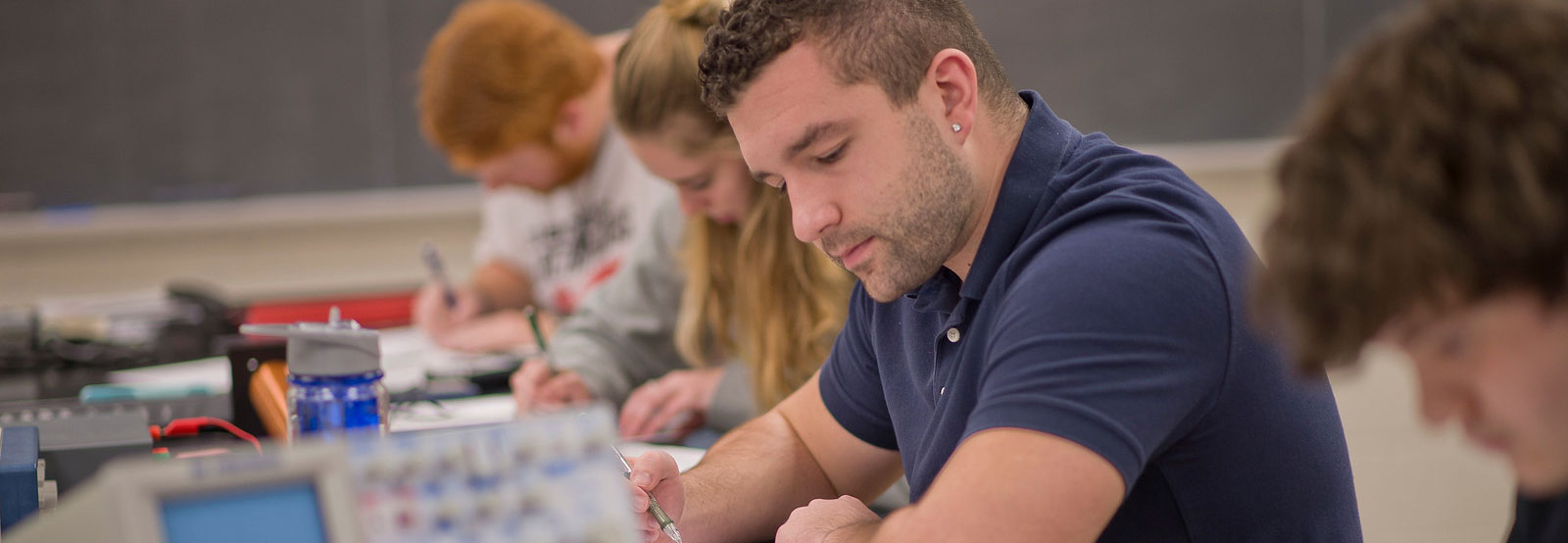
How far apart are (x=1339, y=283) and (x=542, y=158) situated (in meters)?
2.21

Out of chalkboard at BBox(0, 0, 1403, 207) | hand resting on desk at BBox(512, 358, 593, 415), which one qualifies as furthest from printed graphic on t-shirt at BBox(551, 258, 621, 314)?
chalkboard at BBox(0, 0, 1403, 207)

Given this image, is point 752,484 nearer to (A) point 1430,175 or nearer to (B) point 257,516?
(B) point 257,516

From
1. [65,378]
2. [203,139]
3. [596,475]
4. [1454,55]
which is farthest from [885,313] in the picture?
[203,139]

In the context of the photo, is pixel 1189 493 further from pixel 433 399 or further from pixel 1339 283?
pixel 433 399

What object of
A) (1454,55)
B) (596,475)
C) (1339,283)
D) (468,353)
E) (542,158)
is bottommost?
(468,353)

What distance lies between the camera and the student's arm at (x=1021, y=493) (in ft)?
2.99

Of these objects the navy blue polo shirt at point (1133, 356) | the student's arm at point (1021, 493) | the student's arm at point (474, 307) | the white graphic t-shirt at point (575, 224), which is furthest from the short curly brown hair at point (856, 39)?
the student's arm at point (474, 307)

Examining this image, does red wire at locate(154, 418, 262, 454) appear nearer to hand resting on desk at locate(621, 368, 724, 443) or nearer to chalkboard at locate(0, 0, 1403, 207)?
hand resting on desk at locate(621, 368, 724, 443)

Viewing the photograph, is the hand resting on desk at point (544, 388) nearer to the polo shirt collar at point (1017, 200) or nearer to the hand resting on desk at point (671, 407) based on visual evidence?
the hand resting on desk at point (671, 407)

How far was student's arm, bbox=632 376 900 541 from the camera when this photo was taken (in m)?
1.32

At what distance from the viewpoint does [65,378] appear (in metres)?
2.26

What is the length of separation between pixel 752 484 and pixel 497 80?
1382mm

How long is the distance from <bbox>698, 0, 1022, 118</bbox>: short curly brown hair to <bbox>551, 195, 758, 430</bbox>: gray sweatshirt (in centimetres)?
102

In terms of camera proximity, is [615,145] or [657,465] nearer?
[657,465]
